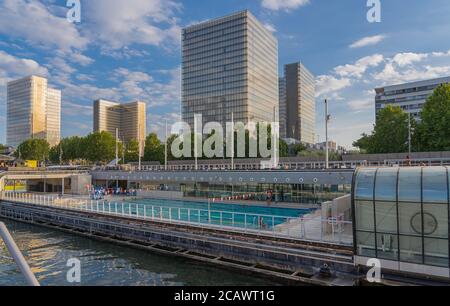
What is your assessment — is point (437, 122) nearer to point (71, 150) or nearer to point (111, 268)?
point (111, 268)

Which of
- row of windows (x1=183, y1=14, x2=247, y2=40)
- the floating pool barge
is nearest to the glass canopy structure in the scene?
the floating pool barge

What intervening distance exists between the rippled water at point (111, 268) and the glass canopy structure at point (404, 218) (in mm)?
5937

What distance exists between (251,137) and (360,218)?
7294 cm

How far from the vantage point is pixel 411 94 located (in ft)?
405

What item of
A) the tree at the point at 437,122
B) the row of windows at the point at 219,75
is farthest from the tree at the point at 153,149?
the tree at the point at 437,122

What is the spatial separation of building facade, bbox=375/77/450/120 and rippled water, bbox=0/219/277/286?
119583mm

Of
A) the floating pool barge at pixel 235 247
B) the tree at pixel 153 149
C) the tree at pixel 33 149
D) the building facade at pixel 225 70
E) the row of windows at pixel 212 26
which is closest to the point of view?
the floating pool barge at pixel 235 247

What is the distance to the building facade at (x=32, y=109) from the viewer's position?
141m

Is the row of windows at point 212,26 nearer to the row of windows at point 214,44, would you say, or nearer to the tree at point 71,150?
the row of windows at point 214,44

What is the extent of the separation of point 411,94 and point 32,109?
155195 mm

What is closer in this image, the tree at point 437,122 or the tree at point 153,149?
the tree at point 437,122

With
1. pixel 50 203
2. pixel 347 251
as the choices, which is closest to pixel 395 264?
pixel 347 251

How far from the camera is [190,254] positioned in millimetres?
22391

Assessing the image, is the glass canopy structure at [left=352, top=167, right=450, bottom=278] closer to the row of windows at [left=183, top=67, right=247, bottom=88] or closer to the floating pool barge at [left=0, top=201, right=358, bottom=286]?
the floating pool barge at [left=0, top=201, right=358, bottom=286]
